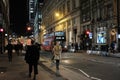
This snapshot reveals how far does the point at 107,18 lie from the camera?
193 ft

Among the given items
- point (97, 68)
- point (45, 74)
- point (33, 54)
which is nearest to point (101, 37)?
point (97, 68)

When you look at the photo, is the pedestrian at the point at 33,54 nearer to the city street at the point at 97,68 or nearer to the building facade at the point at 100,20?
the city street at the point at 97,68

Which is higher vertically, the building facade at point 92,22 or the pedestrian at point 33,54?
the building facade at point 92,22

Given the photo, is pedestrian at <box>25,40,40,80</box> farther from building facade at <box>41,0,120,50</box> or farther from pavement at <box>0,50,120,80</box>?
building facade at <box>41,0,120,50</box>

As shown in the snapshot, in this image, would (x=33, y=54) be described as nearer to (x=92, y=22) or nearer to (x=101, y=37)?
(x=101, y=37)

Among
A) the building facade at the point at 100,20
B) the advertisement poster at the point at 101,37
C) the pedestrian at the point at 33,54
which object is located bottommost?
the pedestrian at the point at 33,54

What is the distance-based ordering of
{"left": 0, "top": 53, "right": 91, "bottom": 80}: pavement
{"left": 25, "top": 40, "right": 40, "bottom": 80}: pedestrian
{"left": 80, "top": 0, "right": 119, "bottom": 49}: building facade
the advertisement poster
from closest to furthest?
{"left": 25, "top": 40, "right": 40, "bottom": 80}: pedestrian → {"left": 0, "top": 53, "right": 91, "bottom": 80}: pavement → {"left": 80, "top": 0, "right": 119, "bottom": 49}: building facade → the advertisement poster

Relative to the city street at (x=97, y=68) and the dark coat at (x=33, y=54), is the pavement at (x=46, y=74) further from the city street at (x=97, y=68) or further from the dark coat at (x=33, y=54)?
the dark coat at (x=33, y=54)

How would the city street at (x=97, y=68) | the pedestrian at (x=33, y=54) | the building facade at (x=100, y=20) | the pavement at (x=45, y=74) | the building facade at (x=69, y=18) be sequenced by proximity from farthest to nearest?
the building facade at (x=69, y=18) → the building facade at (x=100, y=20) → the city street at (x=97, y=68) → the pavement at (x=45, y=74) → the pedestrian at (x=33, y=54)

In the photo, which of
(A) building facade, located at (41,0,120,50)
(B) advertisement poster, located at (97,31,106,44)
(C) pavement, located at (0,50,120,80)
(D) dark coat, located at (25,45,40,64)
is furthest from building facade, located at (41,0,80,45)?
(D) dark coat, located at (25,45,40,64)

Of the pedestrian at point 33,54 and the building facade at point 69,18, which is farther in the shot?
the building facade at point 69,18

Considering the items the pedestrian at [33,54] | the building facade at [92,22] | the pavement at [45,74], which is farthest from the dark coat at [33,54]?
the building facade at [92,22]

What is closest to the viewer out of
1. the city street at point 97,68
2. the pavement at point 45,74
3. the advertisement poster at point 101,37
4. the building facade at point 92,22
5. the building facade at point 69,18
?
the pavement at point 45,74

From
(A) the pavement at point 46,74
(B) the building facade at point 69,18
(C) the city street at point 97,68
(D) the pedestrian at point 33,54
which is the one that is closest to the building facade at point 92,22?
(B) the building facade at point 69,18
